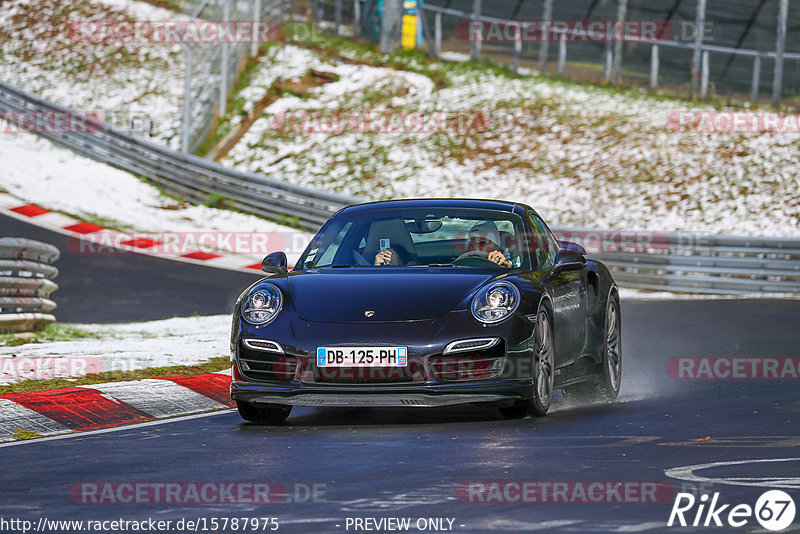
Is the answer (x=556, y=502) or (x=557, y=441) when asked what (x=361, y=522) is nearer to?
(x=556, y=502)

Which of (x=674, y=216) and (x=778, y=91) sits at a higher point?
(x=778, y=91)

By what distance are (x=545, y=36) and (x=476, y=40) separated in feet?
7.71

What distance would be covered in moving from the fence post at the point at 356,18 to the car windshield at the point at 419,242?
28.2 metres

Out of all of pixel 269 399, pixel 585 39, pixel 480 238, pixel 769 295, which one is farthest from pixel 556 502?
pixel 585 39

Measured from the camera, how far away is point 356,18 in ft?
122

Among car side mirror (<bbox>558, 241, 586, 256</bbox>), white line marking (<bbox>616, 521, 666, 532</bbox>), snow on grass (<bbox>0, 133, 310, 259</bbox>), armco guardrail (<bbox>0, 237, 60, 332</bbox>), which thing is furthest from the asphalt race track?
snow on grass (<bbox>0, 133, 310, 259</bbox>)

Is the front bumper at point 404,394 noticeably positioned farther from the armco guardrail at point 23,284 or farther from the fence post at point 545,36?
the fence post at point 545,36

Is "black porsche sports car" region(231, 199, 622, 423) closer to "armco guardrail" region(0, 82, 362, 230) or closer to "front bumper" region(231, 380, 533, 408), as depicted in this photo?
"front bumper" region(231, 380, 533, 408)

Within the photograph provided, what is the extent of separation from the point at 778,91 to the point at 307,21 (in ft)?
45.0

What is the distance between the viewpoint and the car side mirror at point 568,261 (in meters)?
8.90

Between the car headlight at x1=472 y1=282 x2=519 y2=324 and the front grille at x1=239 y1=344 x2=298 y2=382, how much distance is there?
1081 mm

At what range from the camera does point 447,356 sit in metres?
7.87

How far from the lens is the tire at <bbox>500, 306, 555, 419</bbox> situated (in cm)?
818

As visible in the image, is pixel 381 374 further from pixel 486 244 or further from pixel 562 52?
pixel 562 52
